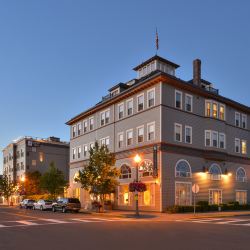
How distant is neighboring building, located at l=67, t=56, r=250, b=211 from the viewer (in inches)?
1550

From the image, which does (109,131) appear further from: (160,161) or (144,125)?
(160,161)

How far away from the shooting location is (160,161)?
3844cm

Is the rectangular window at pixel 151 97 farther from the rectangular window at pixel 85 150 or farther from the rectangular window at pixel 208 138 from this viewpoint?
the rectangular window at pixel 85 150

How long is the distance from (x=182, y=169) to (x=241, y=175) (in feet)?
40.9

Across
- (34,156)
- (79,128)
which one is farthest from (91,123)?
(34,156)

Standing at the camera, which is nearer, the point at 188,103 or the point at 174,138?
the point at 174,138

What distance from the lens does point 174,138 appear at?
40.2 meters

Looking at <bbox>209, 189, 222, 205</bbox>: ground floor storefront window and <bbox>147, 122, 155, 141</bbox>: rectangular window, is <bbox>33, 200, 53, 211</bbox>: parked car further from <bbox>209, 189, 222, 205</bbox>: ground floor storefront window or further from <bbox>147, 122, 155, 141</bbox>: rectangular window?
<bbox>209, 189, 222, 205</bbox>: ground floor storefront window

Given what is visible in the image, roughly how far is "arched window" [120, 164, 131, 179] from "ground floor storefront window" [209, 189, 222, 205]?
9.62m

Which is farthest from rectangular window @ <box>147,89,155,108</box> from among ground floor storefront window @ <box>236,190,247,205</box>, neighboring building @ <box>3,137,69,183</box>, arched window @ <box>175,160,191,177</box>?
neighboring building @ <box>3,137,69,183</box>

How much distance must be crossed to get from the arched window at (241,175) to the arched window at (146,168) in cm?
1441

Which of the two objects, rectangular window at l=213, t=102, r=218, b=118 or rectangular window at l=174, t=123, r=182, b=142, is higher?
rectangular window at l=213, t=102, r=218, b=118

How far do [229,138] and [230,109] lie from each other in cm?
381

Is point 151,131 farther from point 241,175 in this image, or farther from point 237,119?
point 241,175
